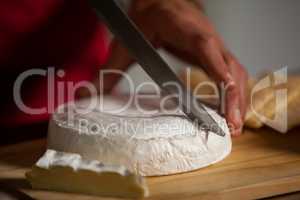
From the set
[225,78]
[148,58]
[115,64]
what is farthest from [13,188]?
[115,64]

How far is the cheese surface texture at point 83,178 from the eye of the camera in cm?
83

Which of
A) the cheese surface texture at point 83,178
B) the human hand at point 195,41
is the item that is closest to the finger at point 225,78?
the human hand at point 195,41

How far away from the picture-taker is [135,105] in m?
1.07

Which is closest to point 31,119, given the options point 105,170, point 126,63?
point 126,63

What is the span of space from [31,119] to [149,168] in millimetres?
475

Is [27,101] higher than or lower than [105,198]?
higher

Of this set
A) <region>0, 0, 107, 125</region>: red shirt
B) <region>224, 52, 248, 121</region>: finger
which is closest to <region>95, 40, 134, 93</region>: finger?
<region>0, 0, 107, 125</region>: red shirt

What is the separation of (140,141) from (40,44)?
488mm

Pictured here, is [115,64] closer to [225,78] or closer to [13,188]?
[225,78]

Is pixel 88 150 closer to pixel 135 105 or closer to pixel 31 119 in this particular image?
pixel 135 105

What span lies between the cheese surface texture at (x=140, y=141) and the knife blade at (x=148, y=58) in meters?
0.02

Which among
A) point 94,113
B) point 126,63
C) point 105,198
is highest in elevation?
point 126,63

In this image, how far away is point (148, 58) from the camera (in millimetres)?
987

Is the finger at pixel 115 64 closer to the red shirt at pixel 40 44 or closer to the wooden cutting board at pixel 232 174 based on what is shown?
the red shirt at pixel 40 44
